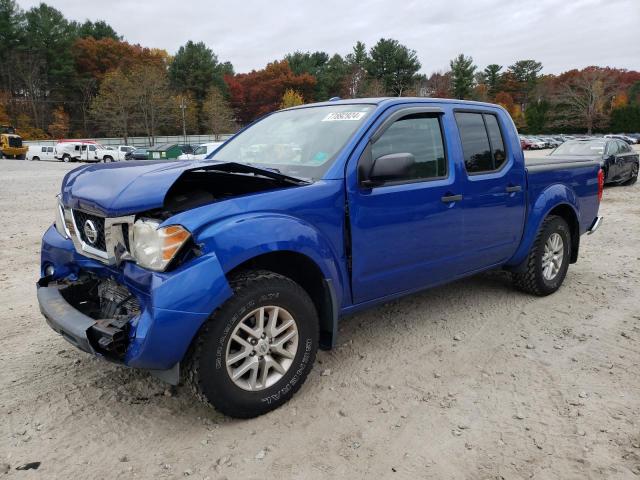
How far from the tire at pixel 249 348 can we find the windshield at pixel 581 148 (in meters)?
13.6

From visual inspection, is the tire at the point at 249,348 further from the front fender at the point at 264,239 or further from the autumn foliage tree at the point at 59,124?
the autumn foliage tree at the point at 59,124

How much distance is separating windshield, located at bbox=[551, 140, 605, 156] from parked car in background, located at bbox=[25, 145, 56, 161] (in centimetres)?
3983

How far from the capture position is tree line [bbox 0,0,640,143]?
6266 centimetres

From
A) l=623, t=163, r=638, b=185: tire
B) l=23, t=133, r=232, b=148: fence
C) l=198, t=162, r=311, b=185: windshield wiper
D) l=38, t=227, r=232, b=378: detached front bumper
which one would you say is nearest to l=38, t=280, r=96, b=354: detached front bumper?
l=38, t=227, r=232, b=378: detached front bumper

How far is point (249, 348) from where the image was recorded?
278 cm

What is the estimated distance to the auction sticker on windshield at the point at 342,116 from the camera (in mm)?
3533

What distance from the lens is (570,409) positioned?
3.00m

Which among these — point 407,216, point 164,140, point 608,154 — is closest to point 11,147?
point 164,140

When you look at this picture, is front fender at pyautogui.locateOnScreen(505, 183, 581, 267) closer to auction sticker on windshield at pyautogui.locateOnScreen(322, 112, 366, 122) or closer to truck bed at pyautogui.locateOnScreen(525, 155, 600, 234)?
truck bed at pyautogui.locateOnScreen(525, 155, 600, 234)

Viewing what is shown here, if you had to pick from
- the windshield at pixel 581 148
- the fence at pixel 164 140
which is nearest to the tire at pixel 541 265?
the windshield at pixel 581 148

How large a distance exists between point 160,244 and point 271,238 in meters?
0.60

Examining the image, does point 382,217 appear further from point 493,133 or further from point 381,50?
point 381,50

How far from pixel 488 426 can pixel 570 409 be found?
1.92ft

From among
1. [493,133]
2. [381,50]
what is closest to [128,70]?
[381,50]
